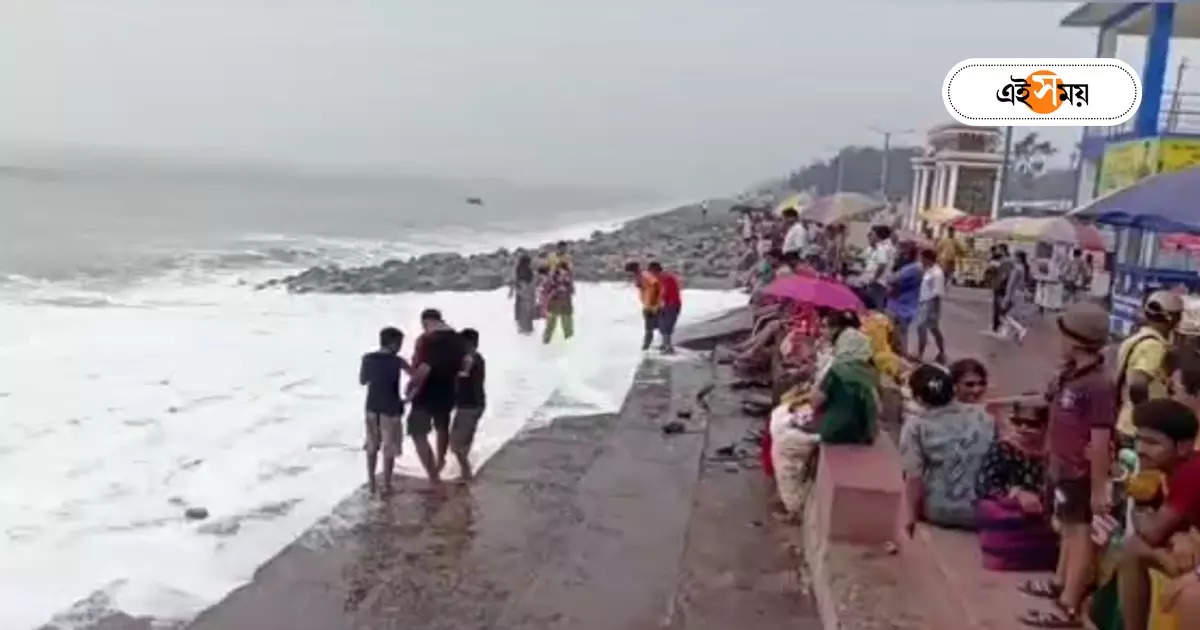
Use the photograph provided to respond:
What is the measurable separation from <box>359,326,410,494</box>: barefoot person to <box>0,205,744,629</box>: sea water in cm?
59

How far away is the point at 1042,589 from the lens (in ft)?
17.2

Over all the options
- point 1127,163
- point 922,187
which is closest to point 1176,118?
point 1127,163

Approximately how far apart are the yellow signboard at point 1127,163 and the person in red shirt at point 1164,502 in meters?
10.1

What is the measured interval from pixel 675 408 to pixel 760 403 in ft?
3.71

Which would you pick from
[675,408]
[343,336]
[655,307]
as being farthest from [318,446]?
[343,336]

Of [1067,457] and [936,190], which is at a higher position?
[936,190]

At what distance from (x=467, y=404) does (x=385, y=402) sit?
66cm

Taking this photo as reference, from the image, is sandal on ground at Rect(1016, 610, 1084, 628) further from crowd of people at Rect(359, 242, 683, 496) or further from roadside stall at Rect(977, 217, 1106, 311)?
roadside stall at Rect(977, 217, 1106, 311)

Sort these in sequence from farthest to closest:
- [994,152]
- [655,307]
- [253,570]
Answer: [994,152] → [655,307] → [253,570]

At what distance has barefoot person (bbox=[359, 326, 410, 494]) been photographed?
917cm

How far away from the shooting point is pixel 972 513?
5.82 meters

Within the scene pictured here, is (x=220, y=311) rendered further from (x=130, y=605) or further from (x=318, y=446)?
(x=130, y=605)

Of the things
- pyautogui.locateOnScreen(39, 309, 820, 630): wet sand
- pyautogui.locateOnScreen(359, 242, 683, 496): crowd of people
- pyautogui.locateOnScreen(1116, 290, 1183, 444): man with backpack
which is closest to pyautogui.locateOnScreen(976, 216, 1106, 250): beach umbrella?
pyautogui.locateOnScreen(39, 309, 820, 630): wet sand

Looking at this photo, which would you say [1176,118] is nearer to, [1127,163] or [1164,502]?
[1127,163]
